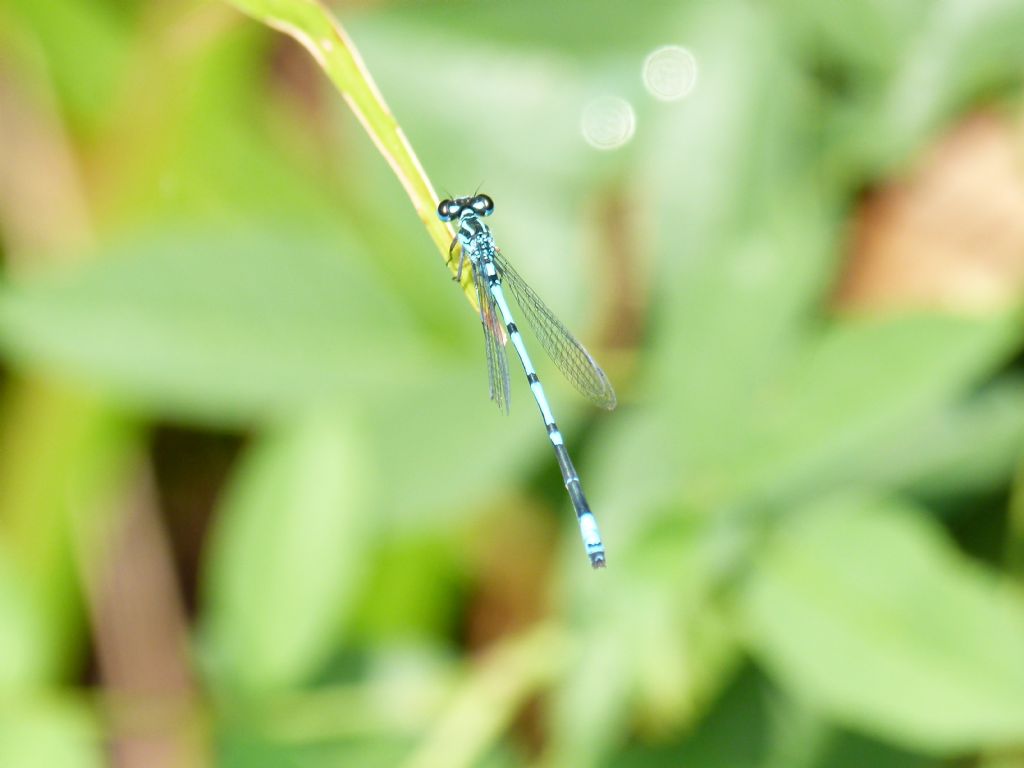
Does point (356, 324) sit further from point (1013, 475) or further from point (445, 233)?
point (1013, 475)

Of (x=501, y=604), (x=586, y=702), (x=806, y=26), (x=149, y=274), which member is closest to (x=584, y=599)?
(x=586, y=702)

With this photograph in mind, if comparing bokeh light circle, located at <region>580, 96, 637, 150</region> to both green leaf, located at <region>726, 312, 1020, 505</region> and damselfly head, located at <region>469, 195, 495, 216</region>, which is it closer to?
damselfly head, located at <region>469, 195, 495, 216</region>

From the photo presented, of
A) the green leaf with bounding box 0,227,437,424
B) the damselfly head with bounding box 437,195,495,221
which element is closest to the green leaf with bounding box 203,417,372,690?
the green leaf with bounding box 0,227,437,424

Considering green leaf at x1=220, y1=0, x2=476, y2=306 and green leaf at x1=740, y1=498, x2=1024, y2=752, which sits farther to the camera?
green leaf at x1=740, y1=498, x2=1024, y2=752

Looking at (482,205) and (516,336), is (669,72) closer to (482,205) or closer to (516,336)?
(482,205)

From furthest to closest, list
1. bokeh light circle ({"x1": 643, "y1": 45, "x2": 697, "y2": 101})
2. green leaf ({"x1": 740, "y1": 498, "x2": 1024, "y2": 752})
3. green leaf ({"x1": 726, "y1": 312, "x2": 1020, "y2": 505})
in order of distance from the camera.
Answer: bokeh light circle ({"x1": 643, "y1": 45, "x2": 697, "y2": 101})
green leaf ({"x1": 726, "y1": 312, "x2": 1020, "y2": 505})
green leaf ({"x1": 740, "y1": 498, "x2": 1024, "y2": 752})

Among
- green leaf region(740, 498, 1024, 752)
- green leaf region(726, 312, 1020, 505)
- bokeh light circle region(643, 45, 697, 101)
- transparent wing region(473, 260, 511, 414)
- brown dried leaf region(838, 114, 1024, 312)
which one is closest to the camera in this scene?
green leaf region(740, 498, 1024, 752)

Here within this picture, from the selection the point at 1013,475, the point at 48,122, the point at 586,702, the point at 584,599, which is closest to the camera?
the point at 586,702

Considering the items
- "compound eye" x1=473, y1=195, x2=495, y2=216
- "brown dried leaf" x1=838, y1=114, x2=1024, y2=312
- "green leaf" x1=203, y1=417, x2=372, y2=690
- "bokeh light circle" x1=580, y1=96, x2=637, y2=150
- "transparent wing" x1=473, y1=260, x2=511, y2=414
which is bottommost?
"green leaf" x1=203, y1=417, x2=372, y2=690
